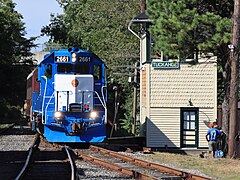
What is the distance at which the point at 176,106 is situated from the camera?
2712 cm

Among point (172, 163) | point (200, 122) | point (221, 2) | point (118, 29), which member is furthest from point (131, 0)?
point (172, 163)

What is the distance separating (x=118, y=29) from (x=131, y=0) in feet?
9.53

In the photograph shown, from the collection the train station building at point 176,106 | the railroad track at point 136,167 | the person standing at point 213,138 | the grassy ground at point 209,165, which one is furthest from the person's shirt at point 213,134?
the train station building at point 176,106

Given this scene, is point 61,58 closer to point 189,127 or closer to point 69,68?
point 69,68

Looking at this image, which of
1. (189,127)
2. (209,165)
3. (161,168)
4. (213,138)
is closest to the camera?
(161,168)

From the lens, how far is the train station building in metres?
27.0

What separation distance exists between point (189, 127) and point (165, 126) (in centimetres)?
115

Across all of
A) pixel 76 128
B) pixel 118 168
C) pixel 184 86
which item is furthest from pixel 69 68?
pixel 118 168

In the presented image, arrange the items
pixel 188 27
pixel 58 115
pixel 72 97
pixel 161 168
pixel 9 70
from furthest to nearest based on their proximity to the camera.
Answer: pixel 9 70 → pixel 72 97 → pixel 58 115 → pixel 188 27 → pixel 161 168

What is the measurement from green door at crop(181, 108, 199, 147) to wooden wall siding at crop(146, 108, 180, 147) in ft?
0.87

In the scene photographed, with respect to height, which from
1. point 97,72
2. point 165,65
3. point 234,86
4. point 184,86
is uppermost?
point 165,65

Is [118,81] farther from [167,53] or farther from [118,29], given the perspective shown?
[167,53]

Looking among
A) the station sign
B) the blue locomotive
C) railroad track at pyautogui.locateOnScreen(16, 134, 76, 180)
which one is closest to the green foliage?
the blue locomotive

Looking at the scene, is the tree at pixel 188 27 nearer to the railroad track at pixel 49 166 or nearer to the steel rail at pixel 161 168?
the steel rail at pixel 161 168
